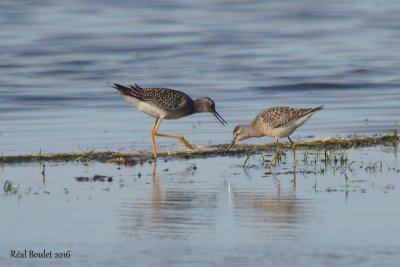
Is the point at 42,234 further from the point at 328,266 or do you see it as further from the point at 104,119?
the point at 104,119

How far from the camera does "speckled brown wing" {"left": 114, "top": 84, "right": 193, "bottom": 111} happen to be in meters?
13.8

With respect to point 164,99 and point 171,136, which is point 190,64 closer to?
point 164,99

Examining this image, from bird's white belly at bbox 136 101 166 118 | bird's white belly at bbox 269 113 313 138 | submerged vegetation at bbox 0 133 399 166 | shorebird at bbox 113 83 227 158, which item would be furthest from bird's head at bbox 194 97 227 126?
bird's white belly at bbox 269 113 313 138

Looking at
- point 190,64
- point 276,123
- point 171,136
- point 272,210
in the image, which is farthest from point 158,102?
point 190,64

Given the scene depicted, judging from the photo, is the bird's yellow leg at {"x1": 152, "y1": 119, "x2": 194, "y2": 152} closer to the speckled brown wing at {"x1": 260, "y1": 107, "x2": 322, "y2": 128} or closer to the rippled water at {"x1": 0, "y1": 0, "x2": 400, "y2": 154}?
the rippled water at {"x1": 0, "y1": 0, "x2": 400, "y2": 154}

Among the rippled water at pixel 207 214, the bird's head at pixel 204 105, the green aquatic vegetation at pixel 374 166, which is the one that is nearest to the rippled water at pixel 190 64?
the bird's head at pixel 204 105

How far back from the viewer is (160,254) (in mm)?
7691

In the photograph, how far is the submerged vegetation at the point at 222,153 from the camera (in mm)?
11555

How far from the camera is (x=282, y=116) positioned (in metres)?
12.3

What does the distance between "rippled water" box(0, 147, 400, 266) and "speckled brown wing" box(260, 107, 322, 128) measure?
87 cm

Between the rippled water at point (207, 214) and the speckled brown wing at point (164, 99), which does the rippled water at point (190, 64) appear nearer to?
the speckled brown wing at point (164, 99)

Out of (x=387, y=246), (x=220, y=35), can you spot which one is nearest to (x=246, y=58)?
(x=220, y=35)

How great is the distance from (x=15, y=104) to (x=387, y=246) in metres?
10.4

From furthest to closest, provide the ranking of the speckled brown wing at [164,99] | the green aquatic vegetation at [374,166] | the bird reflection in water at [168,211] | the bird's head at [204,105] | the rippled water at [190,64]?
the rippled water at [190,64] → the bird's head at [204,105] → the speckled brown wing at [164,99] → the green aquatic vegetation at [374,166] → the bird reflection in water at [168,211]
